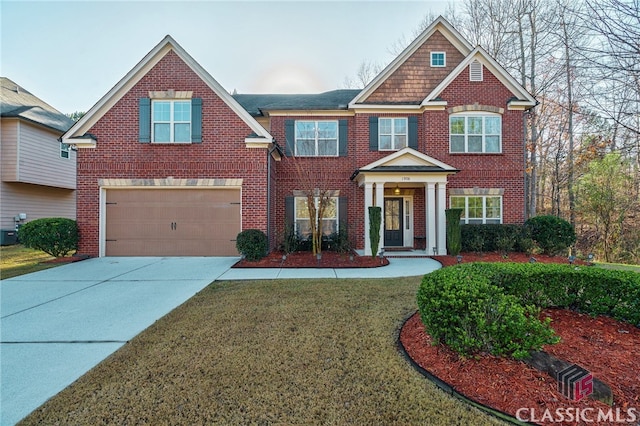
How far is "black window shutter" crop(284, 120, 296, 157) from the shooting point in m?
12.8

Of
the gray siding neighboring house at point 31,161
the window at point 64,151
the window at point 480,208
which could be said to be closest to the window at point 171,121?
the gray siding neighboring house at point 31,161

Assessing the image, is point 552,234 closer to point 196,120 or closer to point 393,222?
point 393,222

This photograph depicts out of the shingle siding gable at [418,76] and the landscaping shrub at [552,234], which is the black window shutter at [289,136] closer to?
the shingle siding gable at [418,76]

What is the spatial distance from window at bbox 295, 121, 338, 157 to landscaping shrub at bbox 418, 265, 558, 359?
33.1ft

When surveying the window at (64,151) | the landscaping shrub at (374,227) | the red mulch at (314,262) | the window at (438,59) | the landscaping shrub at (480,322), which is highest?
the window at (438,59)

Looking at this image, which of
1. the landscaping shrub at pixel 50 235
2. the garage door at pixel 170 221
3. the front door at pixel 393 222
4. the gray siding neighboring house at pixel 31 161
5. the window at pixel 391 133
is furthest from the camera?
the gray siding neighboring house at pixel 31 161

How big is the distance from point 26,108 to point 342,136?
17413mm

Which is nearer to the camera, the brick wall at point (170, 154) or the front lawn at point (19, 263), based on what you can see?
the front lawn at point (19, 263)

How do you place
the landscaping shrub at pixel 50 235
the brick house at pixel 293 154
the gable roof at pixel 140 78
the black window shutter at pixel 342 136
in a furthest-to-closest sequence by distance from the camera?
the black window shutter at pixel 342 136 < the brick house at pixel 293 154 < the gable roof at pixel 140 78 < the landscaping shrub at pixel 50 235

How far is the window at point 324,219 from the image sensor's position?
41.3ft

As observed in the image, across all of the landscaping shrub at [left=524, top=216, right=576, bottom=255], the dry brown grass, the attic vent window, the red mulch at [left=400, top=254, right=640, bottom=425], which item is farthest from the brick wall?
the landscaping shrub at [left=524, top=216, right=576, bottom=255]

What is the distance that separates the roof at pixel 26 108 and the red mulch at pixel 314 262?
15.3 metres

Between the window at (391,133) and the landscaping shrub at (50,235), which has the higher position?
the window at (391,133)

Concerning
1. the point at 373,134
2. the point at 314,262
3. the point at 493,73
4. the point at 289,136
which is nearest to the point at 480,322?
the point at 314,262
